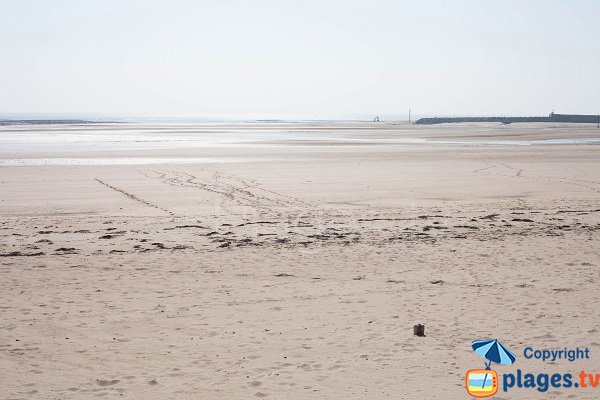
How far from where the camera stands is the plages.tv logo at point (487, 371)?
5430 millimetres

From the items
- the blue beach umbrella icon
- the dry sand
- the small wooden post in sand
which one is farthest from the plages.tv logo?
the small wooden post in sand

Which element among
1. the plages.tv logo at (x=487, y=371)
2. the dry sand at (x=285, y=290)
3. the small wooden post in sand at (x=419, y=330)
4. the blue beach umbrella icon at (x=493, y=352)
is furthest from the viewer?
the small wooden post in sand at (x=419, y=330)

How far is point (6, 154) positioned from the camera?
33.5m

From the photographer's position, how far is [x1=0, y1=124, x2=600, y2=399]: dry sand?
5.82m

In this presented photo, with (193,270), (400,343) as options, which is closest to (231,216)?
(193,270)

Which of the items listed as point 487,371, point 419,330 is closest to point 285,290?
point 419,330

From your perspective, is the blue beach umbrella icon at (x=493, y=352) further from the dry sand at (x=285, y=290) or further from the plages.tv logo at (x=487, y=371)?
the dry sand at (x=285, y=290)

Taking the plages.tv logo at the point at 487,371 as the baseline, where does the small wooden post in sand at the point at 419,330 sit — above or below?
above

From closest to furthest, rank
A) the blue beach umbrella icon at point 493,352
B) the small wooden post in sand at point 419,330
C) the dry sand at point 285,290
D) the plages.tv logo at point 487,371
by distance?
the plages.tv logo at point 487,371
the dry sand at point 285,290
the blue beach umbrella icon at point 493,352
the small wooden post in sand at point 419,330

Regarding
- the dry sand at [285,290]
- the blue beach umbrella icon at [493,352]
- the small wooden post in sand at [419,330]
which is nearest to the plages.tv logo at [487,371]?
the blue beach umbrella icon at [493,352]

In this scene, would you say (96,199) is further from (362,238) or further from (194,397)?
(194,397)

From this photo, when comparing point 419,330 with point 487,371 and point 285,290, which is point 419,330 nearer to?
point 487,371

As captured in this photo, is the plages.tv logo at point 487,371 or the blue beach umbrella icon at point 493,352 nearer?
the plages.tv logo at point 487,371

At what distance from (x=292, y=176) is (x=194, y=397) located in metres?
17.5
